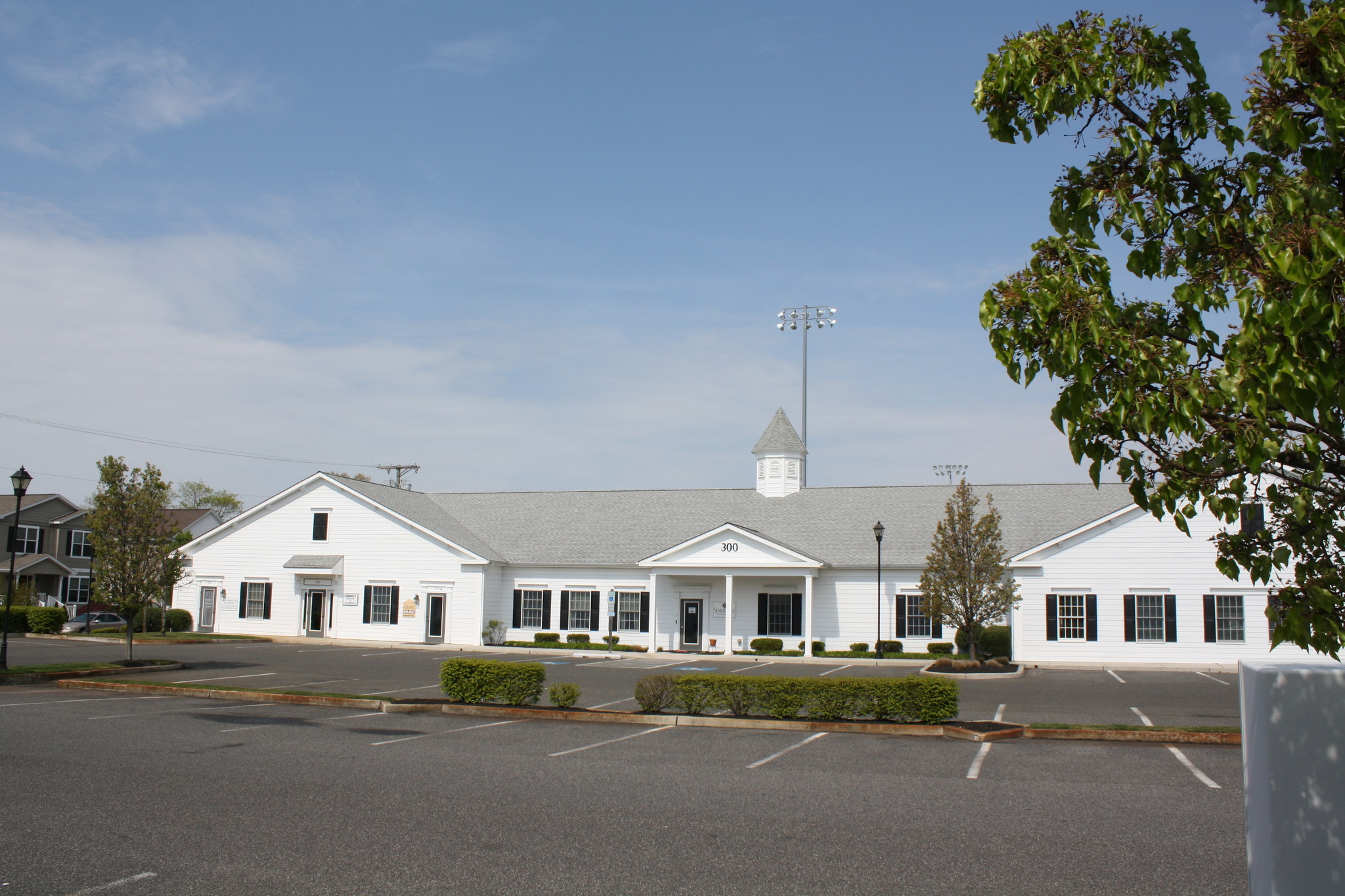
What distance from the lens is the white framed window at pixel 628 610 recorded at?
39.1 m

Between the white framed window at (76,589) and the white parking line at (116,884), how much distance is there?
67222 mm

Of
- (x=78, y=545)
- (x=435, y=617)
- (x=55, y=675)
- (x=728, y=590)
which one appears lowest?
(x=55, y=675)

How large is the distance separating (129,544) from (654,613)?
1796cm

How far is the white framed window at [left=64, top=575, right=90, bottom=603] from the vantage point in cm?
6544

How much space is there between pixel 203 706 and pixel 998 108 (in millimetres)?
17795

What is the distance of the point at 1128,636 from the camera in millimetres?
32688

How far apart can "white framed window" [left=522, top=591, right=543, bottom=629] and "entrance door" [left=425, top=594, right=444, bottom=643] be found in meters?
3.29

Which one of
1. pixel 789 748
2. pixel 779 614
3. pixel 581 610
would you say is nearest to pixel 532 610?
pixel 581 610

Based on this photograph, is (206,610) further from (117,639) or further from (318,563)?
(318,563)

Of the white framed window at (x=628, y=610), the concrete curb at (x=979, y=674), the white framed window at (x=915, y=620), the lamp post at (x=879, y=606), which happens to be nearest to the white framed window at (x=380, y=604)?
the white framed window at (x=628, y=610)

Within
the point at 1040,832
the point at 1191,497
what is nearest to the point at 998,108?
the point at 1191,497

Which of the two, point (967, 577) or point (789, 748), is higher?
point (967, 577)

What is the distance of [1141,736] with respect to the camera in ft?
47.4

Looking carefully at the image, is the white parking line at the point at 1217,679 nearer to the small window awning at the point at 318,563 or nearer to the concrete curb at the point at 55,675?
the concrete curb at the point at 55,675
